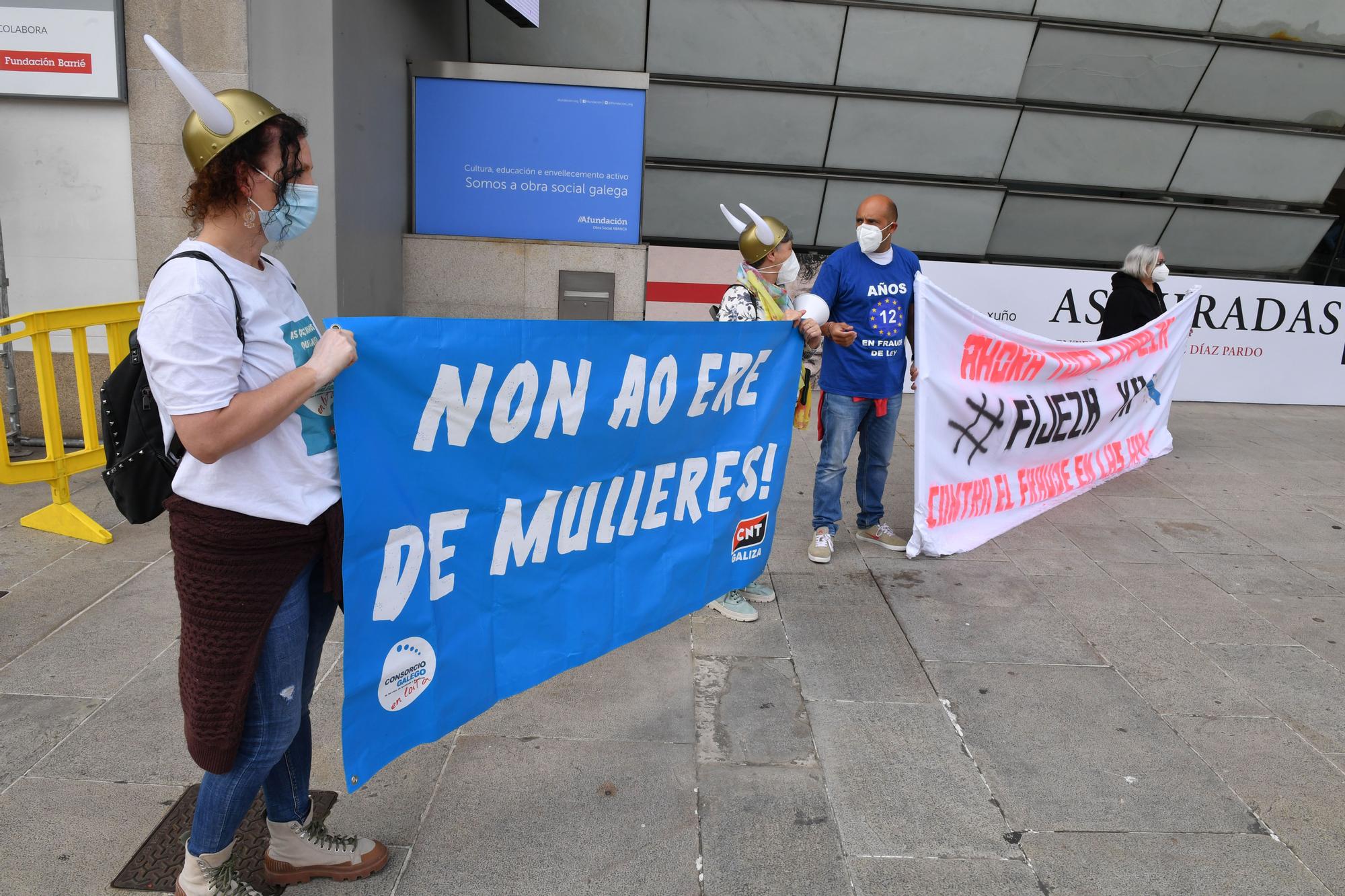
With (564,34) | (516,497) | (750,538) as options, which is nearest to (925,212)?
(564,34)

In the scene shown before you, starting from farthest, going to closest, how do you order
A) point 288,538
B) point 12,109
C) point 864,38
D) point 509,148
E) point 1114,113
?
1. point 1114,113
2. point 864,38
3. point 509,148
4. point 12,109
5. point 288,538

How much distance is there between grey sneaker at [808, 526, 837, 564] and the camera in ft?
16.3

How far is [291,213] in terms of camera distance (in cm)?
211

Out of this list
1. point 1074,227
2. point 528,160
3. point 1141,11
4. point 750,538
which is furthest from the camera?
point 1074,227

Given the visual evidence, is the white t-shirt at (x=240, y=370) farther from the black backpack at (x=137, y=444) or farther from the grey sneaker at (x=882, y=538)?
the grey sneaker at (x=882, y=538)

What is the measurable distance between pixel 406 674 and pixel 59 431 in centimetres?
353

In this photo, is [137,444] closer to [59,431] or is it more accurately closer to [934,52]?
[59,431]

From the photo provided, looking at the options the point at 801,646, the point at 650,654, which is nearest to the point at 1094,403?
the point at 801,646

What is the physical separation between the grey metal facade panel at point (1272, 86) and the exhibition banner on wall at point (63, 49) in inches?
385

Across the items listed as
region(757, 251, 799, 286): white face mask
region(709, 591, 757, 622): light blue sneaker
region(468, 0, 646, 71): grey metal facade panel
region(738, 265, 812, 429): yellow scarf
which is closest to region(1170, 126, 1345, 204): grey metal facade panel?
region(468, 0, 646, 71): grey metal facade panel

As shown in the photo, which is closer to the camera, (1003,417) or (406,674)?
(406,674)

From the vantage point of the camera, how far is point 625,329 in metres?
2.94

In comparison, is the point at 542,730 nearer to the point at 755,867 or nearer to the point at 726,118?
the point at 755,867

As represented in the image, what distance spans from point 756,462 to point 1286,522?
4.40 m
